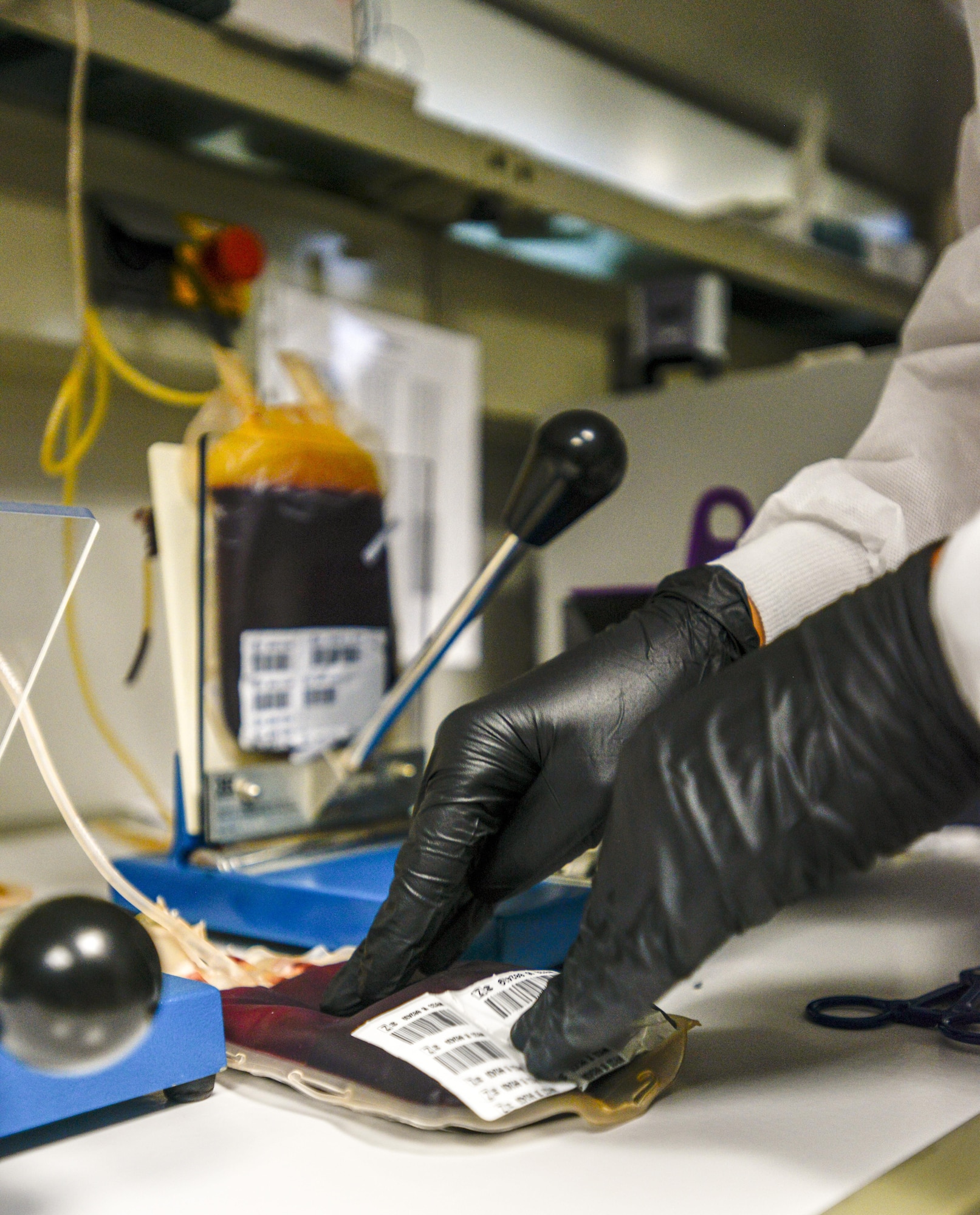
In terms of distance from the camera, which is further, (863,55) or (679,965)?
(863,55)

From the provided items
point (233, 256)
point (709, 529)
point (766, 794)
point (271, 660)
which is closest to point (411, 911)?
point (766, 794)

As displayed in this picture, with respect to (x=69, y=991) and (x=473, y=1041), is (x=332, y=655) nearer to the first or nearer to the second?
(x=473, y=1041)

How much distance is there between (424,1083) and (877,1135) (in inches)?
7.1

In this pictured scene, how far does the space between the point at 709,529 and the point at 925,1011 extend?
2.20 ft

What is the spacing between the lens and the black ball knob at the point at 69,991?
1.04 ft

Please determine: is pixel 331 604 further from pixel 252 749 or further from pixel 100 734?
pixel 100 734

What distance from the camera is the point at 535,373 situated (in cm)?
161

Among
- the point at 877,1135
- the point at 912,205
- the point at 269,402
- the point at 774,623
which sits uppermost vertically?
the point at 912,205

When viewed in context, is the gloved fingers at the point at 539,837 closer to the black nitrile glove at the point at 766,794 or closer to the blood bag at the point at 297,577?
the black nitrile glove at the point at 766,794

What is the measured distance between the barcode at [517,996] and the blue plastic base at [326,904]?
0.32 feet

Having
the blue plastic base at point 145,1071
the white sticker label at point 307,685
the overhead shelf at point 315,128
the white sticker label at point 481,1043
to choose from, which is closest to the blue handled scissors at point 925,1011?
the white sticker label at point 481,1043

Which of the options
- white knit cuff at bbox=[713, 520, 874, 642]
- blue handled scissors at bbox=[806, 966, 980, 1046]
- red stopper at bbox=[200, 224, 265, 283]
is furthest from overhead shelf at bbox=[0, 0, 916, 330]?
blue handled scissors at bbox=[806, 966, 980, 1046]

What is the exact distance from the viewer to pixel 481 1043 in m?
0.46

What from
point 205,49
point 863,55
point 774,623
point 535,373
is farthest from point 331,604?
point 863,55
